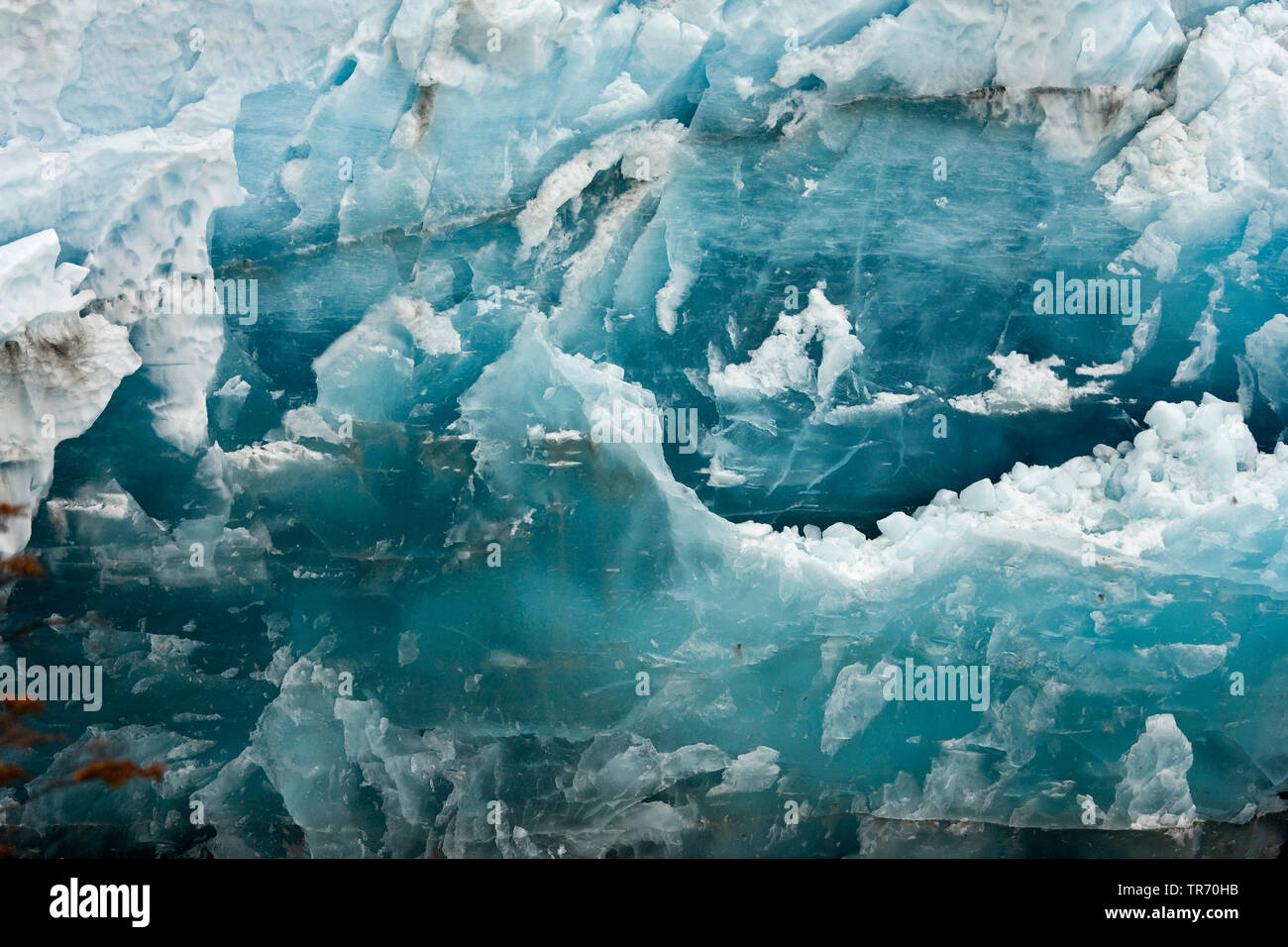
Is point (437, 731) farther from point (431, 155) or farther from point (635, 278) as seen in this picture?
point (431, 155)
